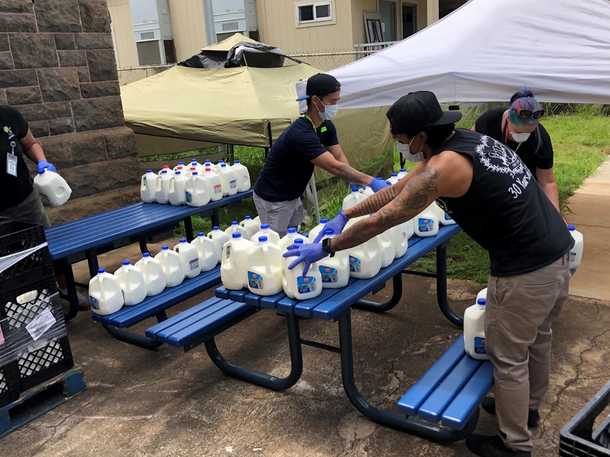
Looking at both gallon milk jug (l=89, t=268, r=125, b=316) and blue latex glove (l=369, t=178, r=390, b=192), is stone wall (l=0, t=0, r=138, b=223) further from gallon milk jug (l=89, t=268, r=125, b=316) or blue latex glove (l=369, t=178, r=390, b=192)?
blue latex glove (l=369, t=178, r=390, b=192)

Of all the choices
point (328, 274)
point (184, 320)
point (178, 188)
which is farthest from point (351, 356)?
point (178, 188)

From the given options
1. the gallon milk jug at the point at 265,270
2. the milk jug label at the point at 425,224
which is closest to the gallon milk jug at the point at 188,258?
the gallon milk jug at the point at 265,270

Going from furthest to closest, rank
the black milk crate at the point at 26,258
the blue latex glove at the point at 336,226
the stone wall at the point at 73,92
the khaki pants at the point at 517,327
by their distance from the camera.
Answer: the stone wall at the point at 73,92, the black milk crate at the point at 26,258, the blue latex glove at the point at 336,226, the khaki pants at the point at 517,327

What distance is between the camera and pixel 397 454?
2861mm

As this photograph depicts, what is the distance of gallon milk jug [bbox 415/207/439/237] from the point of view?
379 centimetres

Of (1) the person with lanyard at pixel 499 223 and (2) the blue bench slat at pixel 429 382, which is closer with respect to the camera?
(1) the person with lanyard at pixel 499 223

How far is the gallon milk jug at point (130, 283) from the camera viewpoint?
391cm

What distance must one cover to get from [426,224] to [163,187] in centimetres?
261

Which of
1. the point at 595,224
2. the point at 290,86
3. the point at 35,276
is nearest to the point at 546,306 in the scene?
the point at 35,276

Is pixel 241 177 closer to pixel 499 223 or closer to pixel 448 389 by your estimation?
pixel 448 389

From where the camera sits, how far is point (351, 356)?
10.1 ft

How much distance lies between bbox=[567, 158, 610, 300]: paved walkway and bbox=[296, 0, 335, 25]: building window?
7851 mm

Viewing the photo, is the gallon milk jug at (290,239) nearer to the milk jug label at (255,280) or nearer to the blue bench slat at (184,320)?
the milk jug label at (255,280)

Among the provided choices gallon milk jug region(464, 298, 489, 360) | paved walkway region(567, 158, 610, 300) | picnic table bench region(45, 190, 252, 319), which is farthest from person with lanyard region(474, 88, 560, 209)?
picnic table bench region(45, 190, 252, 319)
